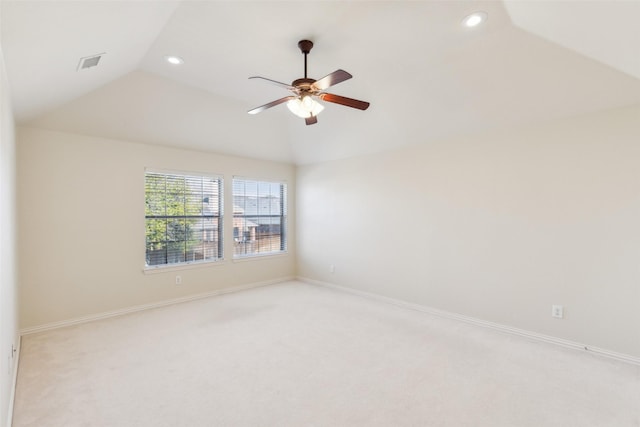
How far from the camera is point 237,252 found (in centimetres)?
554

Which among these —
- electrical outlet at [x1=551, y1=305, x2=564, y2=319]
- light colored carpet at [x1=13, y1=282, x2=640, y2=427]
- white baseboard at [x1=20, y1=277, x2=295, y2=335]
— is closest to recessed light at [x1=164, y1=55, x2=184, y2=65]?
light colored carpet at [x1=13, y1=282, x2=640, y2=427]

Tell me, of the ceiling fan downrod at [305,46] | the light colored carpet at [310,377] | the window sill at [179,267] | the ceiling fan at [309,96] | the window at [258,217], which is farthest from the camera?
the window at [258,217]

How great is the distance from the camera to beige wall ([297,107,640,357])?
2957 millimetres

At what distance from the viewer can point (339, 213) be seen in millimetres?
5496

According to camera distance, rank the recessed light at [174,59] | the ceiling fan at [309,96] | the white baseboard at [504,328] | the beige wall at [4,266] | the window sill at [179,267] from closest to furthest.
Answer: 1. the beige wall at [4,266]
2. the ceiling fan at [309,96]
3. the white baseboard at [504,328]
4. the recessed light at [174,59]
5. the window sill at [179,267]

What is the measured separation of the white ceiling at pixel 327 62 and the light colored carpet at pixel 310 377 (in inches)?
93.6

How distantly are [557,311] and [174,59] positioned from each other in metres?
4.78

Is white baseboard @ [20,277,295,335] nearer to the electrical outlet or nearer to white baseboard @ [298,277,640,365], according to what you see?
white baseboard @ [298,277,640,365]

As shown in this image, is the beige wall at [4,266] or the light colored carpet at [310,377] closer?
the beige wall at [4,266]

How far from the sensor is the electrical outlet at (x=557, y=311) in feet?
10.7

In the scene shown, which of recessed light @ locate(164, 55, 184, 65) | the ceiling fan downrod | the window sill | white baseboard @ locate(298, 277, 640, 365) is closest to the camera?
the ceiling fan downrod

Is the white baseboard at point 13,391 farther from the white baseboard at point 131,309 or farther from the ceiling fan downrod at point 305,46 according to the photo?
the ceiling fan downrod at point 305,46

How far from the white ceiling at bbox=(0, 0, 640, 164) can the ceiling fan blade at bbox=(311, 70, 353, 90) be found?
534mm

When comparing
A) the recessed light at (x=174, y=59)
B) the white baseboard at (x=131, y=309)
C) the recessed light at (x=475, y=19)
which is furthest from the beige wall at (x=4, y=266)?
the recessed light at (x=475, y=19)
